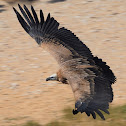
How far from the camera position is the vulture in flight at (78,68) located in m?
9.70

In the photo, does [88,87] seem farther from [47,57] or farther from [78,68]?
[47,57]

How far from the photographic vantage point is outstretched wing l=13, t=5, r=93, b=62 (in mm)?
11047

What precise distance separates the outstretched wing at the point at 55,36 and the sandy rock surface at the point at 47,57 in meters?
1.68

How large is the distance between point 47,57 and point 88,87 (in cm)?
544

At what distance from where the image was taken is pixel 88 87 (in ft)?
32.8

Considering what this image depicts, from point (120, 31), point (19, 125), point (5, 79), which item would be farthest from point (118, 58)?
point (19, 125)

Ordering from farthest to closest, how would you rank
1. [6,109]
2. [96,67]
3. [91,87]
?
1. [6,109]
2. [96,67]
3. [91,87]

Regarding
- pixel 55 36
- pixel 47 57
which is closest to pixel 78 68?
pixel 55 36

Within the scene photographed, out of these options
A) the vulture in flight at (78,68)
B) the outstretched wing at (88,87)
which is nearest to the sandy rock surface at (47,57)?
the vulture in flight at (78,68)

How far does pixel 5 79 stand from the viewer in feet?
45.8

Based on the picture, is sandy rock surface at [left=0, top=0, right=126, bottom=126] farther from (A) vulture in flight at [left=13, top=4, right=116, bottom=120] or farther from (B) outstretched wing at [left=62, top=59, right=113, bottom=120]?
(B) outstretched wing at [left=62, top=59, right=113, bottom=120]

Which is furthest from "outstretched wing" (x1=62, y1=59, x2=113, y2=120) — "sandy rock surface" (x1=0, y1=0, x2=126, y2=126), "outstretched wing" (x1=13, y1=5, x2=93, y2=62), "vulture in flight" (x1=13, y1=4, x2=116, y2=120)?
"sandy rock surface" (x1=0, y1=0, x2=126, y2=126)

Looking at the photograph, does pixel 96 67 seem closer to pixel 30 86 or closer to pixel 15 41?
pixel 30 86

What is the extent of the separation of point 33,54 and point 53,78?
4.26m
